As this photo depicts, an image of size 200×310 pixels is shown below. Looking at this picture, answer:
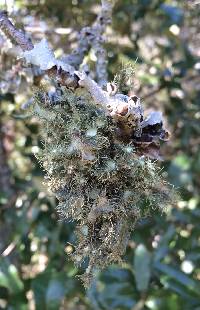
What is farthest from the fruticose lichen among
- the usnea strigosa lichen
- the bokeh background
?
the bokeh background

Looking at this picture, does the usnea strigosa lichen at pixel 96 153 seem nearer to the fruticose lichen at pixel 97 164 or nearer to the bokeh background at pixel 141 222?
the fruticose lichen at pixel 97 164

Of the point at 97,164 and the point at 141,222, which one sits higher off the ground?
the point at 141,222

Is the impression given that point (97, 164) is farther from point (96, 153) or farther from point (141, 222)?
point (141, 222)

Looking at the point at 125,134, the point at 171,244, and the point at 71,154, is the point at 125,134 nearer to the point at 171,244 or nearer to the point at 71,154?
the point at 71,154

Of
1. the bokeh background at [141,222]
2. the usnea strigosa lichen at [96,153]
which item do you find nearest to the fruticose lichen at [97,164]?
the usnea strigosa lichen at [96,153]

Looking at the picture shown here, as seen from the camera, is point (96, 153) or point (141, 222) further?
point (141, 222)

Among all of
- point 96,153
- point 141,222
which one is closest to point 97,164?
point 96,153

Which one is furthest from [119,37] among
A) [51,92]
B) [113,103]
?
[113,103]

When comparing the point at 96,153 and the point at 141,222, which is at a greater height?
the point at 141,222

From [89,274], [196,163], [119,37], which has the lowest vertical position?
[89,274]
